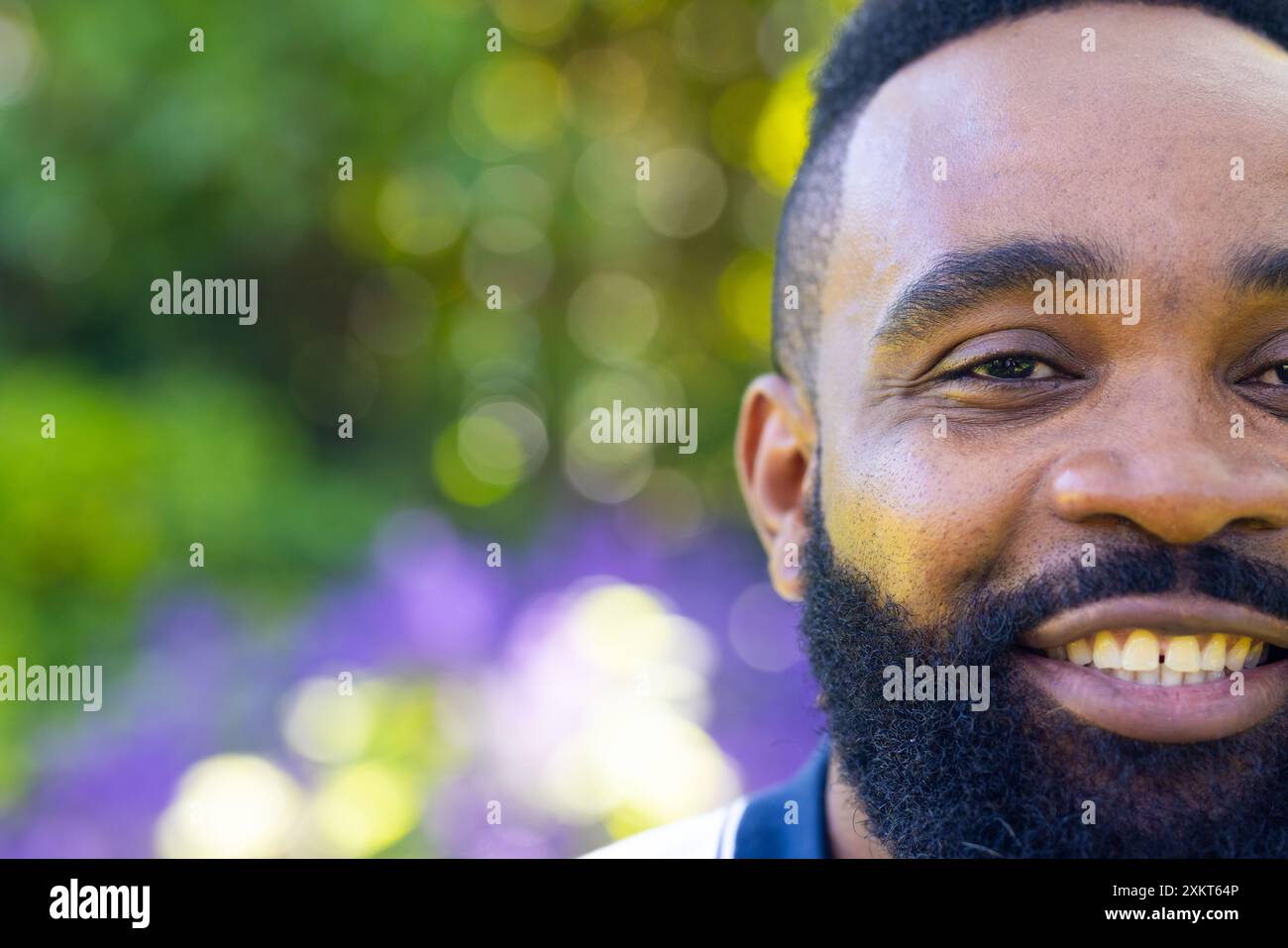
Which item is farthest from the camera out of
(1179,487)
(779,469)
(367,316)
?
(367,316)

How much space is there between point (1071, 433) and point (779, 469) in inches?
22.4

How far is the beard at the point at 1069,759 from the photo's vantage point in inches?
64.8

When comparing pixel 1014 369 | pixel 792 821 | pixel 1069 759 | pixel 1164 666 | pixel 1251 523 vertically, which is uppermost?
pixel 1014 369

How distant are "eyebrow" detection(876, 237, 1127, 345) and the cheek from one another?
17 cm

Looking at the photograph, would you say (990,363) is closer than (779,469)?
Yes

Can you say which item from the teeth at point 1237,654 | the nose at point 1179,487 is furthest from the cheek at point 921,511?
the teeth at point 1237,654

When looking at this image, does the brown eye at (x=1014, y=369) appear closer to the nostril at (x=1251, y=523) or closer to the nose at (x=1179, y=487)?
the nose at (x=1179, y=487)

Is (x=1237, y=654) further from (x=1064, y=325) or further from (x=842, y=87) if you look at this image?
(x=842, y=87)

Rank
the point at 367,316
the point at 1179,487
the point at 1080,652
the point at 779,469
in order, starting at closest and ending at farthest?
the point at 1179,487 < the point at 1080,652 < the point at 779,469 < the point at 367,316

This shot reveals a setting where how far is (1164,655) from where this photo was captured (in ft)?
5.50

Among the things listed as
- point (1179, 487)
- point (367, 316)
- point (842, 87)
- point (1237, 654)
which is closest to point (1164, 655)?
point (1237, 654)

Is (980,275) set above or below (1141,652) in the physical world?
above

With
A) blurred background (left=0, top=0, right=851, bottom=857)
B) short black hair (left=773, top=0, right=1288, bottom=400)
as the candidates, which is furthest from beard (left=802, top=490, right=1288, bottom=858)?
blurred background (left=0, top=0, right=851, bottom=857)

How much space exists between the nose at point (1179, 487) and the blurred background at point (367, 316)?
2180 millimetres
